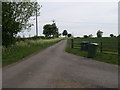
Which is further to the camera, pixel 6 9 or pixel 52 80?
pixel 6 9

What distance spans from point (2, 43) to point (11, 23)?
2.65 metres

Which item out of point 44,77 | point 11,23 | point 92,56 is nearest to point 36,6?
point 11,23

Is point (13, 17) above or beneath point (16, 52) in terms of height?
above

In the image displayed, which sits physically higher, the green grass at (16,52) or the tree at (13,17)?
the tree at (13,17)

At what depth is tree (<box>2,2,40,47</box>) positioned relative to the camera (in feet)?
68.2

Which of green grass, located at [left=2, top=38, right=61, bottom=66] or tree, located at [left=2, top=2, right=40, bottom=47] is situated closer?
green grass, located at [left=2, top=38, right=61, bottom=66]

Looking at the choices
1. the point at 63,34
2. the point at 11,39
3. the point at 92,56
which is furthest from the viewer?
the point at 63,34

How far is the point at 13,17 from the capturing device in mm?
24234

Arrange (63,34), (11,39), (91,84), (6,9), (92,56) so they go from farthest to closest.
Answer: (63,34) < (11,39) < (6,9) < (92,56) < (91,84)

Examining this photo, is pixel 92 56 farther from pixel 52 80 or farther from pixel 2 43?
pixel 2 43

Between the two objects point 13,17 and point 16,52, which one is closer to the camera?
point 16,52

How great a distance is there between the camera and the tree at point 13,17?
2080cm

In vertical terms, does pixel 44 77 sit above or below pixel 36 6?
below

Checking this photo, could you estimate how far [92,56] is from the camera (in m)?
13.7
